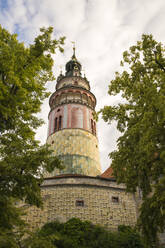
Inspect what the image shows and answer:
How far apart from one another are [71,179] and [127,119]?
786 cm

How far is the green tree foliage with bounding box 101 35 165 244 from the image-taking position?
6.75m

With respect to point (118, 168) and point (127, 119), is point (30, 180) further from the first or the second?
Answer: point (127, 119)

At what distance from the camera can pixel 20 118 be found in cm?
749

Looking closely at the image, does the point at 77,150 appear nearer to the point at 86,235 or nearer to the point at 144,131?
the point at 86,235

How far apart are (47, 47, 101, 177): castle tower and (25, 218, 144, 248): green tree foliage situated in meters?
6.06

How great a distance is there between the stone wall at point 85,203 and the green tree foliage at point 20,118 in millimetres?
7001

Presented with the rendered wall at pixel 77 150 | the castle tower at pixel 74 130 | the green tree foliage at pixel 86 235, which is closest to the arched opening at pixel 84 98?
the castle tower at pixel 74 130

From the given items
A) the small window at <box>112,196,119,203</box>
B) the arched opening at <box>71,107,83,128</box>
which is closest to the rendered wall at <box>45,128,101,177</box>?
the arched opening at <box>71,107,83,128</box>

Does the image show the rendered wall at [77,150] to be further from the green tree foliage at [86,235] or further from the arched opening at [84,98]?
the green tree foliage at [86,235]

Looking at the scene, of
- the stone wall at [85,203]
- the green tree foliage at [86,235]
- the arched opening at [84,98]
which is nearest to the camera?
the green tree foliage at [86,235]

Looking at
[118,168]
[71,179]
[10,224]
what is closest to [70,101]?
[71,179]

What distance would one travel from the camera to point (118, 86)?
9.91m

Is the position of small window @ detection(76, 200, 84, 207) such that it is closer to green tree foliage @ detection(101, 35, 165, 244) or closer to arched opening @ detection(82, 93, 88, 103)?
green tree foliage @ detection(101, 35, 165, 244)

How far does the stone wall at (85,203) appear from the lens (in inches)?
536
